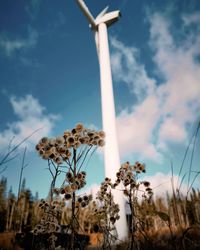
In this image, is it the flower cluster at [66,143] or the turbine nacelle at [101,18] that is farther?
the turbine nacelle at [101,18]

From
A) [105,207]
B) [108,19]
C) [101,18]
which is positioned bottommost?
[105,207]

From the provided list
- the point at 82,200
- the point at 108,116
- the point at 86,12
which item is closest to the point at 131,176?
the point at 82,200

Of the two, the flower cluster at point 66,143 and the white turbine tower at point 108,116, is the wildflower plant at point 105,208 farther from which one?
the white turbine tower at point 108,116

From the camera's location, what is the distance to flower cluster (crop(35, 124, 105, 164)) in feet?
5.24

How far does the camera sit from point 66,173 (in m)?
1.58

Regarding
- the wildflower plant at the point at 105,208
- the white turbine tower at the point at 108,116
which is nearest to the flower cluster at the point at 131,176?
the wildflower plant at the point at 105,208

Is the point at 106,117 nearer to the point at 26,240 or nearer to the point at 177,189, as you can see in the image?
the point at 26,240

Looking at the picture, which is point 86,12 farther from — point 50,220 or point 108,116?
point 50,220

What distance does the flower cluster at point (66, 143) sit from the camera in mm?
1597

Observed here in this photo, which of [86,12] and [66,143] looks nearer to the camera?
[66,143]

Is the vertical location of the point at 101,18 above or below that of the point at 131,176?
above

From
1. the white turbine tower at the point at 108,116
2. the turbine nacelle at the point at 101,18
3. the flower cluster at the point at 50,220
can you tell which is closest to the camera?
the flower cluster at the point at 50,220

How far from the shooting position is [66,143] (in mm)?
1624

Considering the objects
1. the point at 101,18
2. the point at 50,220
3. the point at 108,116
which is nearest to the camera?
the point at 50,220
